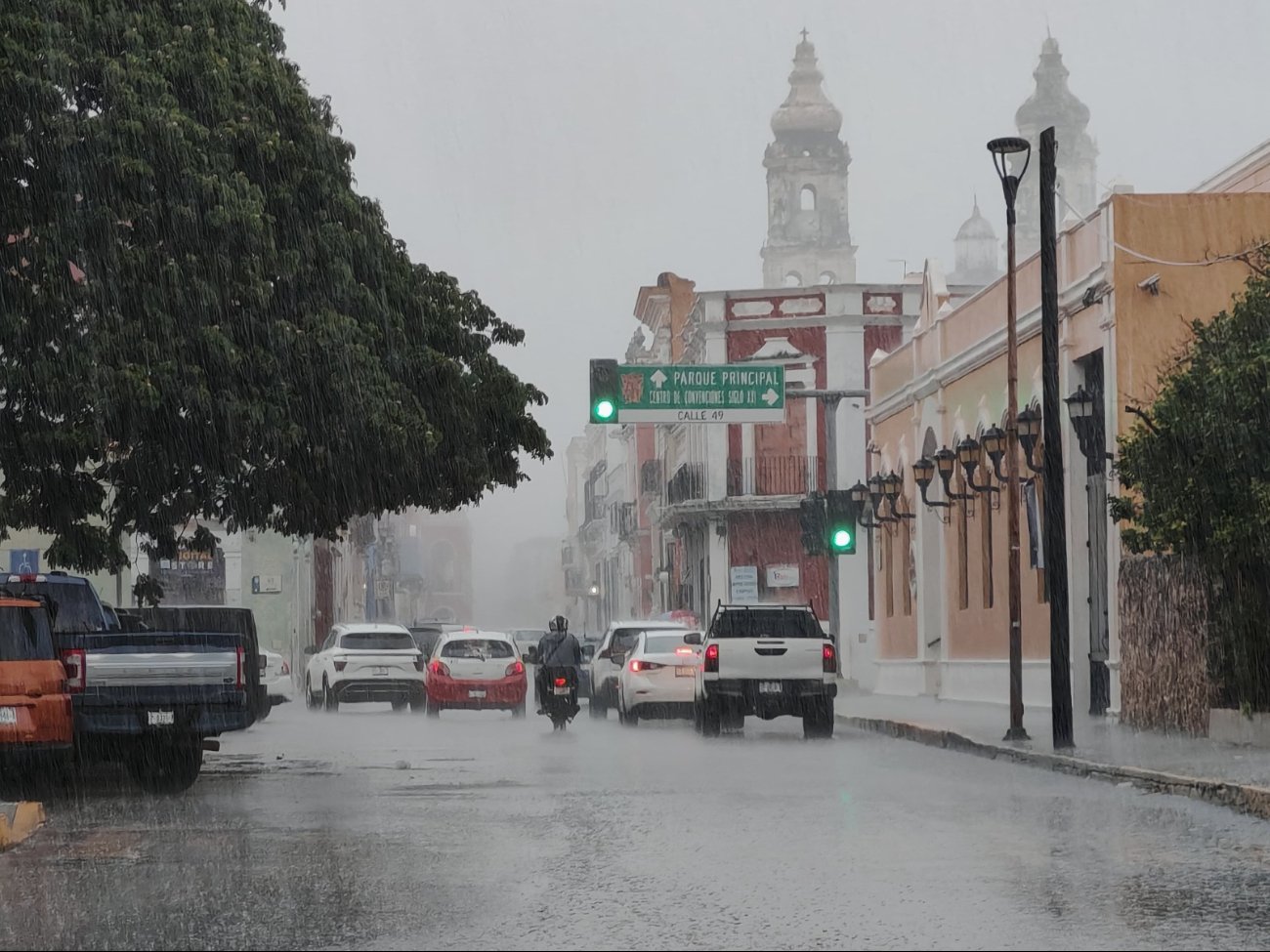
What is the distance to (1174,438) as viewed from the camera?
76.4 feet

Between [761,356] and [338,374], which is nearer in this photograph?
[338,374]

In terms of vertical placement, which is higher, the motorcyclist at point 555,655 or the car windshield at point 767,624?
the car windshield at point 767,624

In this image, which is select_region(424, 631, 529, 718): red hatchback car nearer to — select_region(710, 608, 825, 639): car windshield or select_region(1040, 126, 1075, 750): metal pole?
select_region(710, 608, 825, 639): car windshield

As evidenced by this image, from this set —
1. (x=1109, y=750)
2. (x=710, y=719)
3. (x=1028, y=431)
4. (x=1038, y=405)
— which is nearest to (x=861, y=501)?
(x=1038, y=405)

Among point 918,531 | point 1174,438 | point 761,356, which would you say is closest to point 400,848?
point 1174,438

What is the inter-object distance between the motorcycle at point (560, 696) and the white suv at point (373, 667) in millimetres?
8051

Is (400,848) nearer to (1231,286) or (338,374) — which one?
(338,374)

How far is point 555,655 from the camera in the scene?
106 feet

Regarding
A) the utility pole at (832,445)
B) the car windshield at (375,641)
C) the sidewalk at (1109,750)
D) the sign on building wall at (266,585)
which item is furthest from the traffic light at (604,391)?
the sign on building wall at (266,585)

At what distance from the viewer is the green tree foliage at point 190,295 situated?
826 inches

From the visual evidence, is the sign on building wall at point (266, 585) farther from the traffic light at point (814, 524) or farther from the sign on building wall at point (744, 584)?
the traffic light at point (814, 524)

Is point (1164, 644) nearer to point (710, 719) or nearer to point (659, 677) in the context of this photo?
point (710, 719)

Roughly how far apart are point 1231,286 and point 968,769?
11498mm

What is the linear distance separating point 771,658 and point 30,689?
14.3 meters
